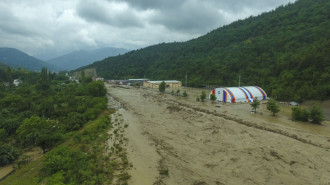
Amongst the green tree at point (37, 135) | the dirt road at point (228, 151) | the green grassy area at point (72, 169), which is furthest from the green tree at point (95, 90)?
the green grassy area at point (72, 169)

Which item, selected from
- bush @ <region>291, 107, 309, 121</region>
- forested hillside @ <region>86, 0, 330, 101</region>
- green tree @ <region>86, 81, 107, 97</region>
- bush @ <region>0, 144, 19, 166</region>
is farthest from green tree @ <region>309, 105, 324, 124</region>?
green tree @ <region>86, 81, 107, 97</region>

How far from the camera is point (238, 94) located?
35375 millimetres

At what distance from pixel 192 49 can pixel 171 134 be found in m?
111

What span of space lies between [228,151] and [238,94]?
2406 cm

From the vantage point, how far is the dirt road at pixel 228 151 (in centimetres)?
1071

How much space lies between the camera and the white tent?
3471 cm

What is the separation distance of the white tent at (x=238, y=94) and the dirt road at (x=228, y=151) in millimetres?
11104

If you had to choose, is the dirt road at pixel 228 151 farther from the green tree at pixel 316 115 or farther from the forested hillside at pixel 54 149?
the forested hillside at pixel 54 149

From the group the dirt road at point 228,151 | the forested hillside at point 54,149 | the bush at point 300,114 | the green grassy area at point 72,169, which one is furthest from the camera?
the bush at point 300,114

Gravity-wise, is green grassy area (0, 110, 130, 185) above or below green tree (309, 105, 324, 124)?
below

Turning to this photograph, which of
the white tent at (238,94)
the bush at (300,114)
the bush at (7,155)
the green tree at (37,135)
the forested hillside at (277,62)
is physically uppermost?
the forested hillside at (277,62)

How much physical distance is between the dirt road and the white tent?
36.4 ft

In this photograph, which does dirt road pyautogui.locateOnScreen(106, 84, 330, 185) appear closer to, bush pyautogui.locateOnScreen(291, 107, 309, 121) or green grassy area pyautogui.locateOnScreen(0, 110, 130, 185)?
bush pyautogui.locateOnScreen(291, 107, 309, 121)

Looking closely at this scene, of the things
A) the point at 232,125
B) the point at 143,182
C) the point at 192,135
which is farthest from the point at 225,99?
the point at 143,182
